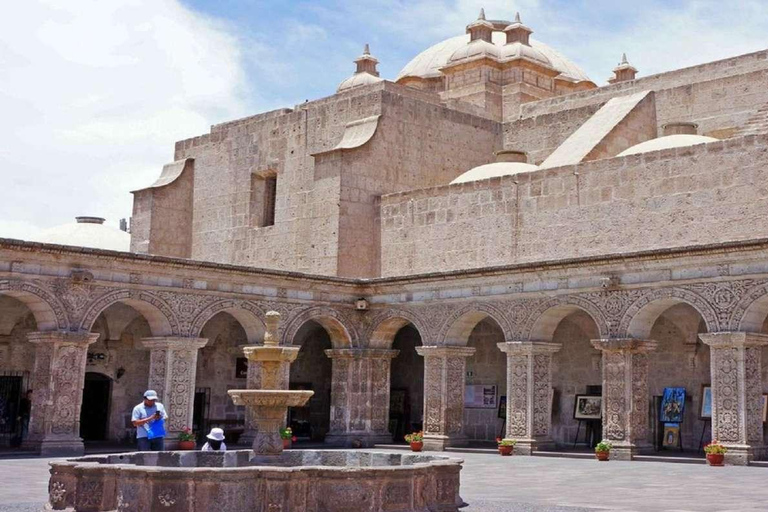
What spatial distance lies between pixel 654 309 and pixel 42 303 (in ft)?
32.4

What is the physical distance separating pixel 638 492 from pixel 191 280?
9.82 meters

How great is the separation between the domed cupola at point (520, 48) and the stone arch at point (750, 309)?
16.9 metres

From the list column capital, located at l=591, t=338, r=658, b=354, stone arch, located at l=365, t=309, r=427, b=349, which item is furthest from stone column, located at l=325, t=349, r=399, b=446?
column capital, located at l=591, t=338, r=658, b=354

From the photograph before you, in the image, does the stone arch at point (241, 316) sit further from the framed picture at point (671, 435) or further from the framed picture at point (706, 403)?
the framed picture at point (706, 403)

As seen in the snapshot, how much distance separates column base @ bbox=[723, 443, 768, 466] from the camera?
50.3 feet

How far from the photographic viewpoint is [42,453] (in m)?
16.4

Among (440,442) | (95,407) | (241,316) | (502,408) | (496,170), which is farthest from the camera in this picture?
(496,170)

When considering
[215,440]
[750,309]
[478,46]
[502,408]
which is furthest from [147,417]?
[478,46]

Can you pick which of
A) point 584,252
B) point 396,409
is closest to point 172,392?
point 396,409

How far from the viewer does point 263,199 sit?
26594mm

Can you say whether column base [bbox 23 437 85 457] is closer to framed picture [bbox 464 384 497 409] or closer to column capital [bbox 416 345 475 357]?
column capital [bbox 416 345 475 357]

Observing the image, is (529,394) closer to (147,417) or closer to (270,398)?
(147,417)

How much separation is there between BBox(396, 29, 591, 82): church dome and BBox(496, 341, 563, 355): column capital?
55.7 ft

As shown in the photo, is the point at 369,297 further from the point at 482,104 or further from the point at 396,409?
the point at 482,104
